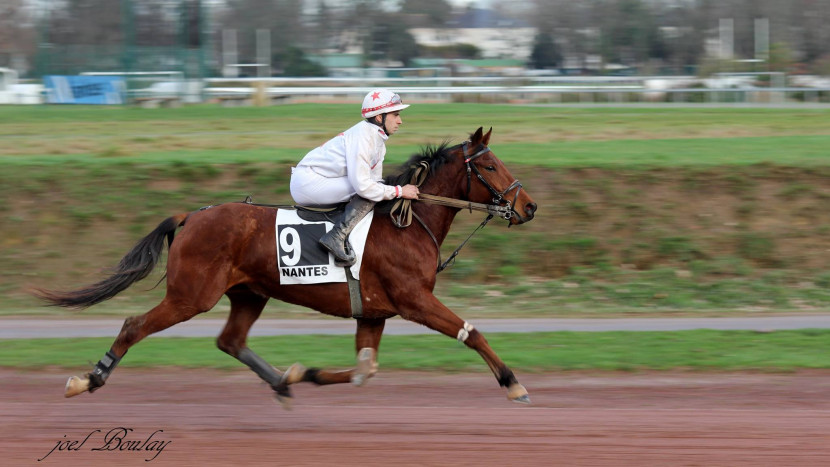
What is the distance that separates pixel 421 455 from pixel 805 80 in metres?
39.4

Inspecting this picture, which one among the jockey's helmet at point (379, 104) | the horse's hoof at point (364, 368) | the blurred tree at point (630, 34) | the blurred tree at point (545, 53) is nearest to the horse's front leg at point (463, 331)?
the horse's hoof at point (364, 368)

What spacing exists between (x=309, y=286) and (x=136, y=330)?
131cm

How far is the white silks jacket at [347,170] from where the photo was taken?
7.69m

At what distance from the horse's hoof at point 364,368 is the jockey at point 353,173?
27.6 inches

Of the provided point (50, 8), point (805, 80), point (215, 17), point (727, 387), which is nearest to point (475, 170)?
point (727, 387)

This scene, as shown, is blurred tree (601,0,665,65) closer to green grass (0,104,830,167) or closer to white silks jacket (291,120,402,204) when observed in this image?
green grass (0,104,830,167)

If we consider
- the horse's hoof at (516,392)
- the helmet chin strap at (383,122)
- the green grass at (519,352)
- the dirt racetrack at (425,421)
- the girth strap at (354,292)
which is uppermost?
the helmet chin strap at (383,122)

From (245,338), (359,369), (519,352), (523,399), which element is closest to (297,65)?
(519,352)

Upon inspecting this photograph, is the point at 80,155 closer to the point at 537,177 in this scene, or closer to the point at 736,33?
the point at 537,177

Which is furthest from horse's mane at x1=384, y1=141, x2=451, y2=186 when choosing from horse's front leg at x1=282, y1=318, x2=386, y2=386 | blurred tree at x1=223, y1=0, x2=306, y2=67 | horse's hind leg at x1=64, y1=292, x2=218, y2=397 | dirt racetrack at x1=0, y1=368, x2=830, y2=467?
blurred tree at x1=223, y1=0, x2=306, y2=67

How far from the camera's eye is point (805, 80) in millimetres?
42188

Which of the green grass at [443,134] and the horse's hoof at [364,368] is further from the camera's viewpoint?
the green grass at [443,134]

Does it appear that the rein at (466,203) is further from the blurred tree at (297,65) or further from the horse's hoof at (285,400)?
the blurred tree at (297,65)

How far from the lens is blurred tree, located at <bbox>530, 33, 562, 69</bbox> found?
1997 inches
